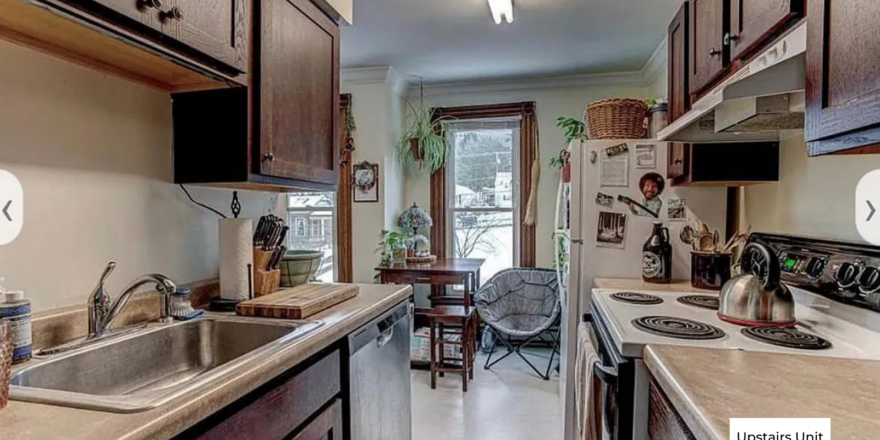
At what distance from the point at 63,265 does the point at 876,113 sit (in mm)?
1754

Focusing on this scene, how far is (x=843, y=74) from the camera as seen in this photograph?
2.83 ft

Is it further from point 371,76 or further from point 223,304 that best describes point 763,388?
point 371,76

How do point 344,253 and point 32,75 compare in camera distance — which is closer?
point 32,75

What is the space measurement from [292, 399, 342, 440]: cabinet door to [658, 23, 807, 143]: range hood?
4.27ft

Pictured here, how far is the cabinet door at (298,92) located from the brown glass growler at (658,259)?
1.47m

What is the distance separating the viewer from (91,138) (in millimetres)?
1327

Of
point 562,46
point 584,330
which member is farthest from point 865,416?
point 562,46

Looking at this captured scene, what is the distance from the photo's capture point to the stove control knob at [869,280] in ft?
3.84

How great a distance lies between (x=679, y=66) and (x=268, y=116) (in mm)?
1707

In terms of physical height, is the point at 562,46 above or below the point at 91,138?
above

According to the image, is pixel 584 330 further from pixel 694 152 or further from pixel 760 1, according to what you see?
pixel 760 1

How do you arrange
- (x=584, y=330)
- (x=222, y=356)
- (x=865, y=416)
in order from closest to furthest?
(x=865, y=416) < (x=222, y=356) < (x=584, y=330)

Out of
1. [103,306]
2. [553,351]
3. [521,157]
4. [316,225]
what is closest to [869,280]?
[103,306]

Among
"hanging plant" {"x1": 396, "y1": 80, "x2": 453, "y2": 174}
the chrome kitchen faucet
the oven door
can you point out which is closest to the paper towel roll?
the chrome kitchen faucet
